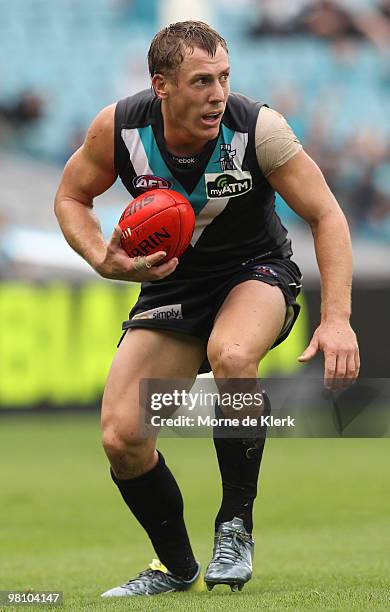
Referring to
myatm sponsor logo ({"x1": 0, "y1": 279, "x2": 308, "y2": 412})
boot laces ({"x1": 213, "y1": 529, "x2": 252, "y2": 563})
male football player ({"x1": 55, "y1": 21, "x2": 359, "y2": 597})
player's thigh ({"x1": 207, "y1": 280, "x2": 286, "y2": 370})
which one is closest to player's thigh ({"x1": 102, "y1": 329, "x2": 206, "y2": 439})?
male football player ({"x1": 55, "y1": 21, "x2": 359, "y2": 597})

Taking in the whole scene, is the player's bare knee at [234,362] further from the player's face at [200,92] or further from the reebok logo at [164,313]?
the player's face at [200,92]

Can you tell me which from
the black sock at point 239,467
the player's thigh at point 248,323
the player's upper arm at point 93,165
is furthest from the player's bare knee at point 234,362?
the player's upper arm at point 93,165

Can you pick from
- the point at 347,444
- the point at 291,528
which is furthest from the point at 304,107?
the point at 291,528

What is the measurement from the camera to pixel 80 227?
15.6ft

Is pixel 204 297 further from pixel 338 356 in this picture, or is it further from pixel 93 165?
pixel 338 356

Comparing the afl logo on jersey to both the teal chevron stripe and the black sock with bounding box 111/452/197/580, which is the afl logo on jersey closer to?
the teal chevron stripe

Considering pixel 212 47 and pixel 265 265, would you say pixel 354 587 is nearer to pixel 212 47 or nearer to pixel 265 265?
pixel 265 265

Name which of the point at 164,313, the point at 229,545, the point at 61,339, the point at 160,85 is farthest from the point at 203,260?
the point at 61,339

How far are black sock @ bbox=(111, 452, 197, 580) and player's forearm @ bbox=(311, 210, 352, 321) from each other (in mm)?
1006

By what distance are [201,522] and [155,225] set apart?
12.1ft

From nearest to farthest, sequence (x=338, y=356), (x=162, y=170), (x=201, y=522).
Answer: (x=338, y=356) < (x=162, y=170) < (x=201, y=522)

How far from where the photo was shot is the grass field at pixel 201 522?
14.9ft

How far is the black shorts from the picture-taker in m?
4.73

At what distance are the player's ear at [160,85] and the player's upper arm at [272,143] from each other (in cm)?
38
